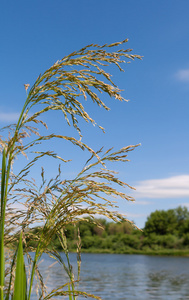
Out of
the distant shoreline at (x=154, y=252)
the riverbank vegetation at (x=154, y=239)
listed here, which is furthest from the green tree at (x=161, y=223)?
the distant shoreline at (x=154, y=252)

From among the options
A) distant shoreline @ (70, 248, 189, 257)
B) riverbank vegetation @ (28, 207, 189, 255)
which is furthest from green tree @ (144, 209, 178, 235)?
distant shoreline @ (70, 248, 189, 257)

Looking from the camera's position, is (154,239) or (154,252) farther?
(154,239)

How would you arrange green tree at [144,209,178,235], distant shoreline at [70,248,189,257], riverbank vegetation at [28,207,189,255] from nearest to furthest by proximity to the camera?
distant shoreline at [70,248,189,257] → riverbank vegetation at [28,207,189,255] → green tree at [144,209,178,235]

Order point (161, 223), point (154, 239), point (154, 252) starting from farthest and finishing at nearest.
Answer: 1. point (161, 223)
2. point (154, 239)
3. point (154, 252)

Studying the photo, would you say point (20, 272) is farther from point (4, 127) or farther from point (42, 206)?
point (4, 127)

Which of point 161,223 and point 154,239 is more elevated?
point 161,223

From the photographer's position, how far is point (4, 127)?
313 cm

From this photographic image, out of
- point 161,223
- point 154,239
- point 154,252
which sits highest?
point 161,223

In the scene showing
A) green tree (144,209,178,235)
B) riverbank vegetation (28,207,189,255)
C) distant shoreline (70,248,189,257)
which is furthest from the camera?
green tree (144,209,178,235)

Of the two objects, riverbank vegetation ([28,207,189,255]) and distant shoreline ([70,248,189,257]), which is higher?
riverbank vegetation ([28,207,189,255])

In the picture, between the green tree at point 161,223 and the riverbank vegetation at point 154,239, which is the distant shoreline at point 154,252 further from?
the green tree at point 161,223

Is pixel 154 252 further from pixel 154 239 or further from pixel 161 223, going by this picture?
pixel 161 223

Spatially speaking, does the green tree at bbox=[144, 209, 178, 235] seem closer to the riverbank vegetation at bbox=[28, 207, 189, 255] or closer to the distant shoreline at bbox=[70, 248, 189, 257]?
the riverbank vegetation at bbox=[28, 207, 189, 255]

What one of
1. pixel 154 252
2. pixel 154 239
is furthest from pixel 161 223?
Answer: pixel 154 252
